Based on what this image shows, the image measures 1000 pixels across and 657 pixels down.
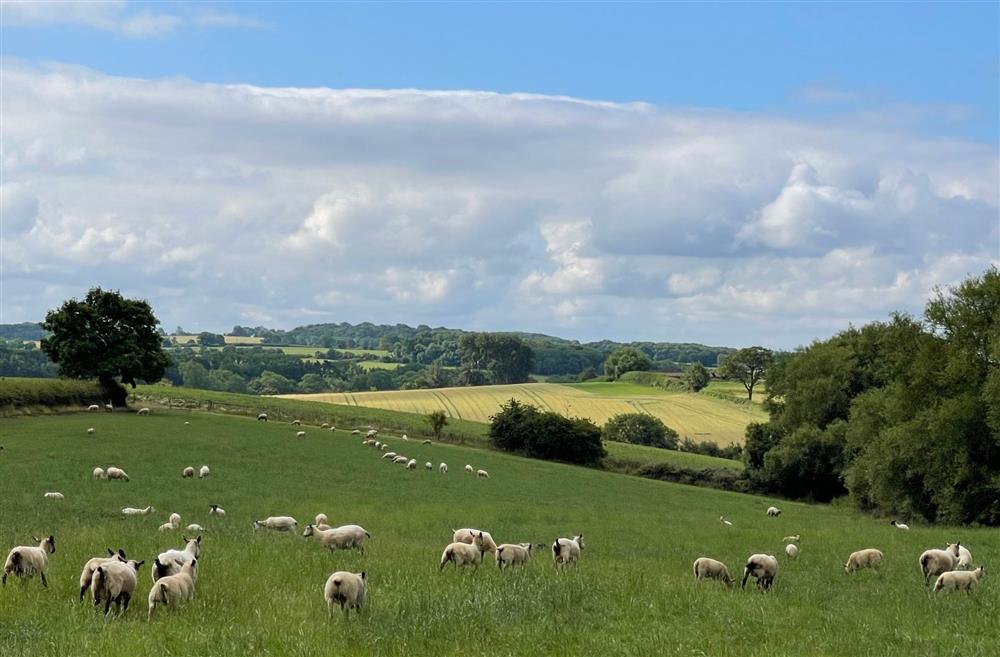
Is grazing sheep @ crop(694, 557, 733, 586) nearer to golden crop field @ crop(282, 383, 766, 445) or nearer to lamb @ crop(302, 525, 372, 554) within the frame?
lamb @ crop(302, 525, 372, 554)

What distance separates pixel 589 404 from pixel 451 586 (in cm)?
12548

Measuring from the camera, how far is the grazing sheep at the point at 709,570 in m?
20.7

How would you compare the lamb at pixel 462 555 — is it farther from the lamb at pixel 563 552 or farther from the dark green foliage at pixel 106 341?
the dark green foliage at pixel 106 341

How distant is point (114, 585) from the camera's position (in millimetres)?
13469

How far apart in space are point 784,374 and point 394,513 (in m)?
62.2

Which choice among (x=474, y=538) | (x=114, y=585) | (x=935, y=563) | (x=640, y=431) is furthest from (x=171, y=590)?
(x=640, y=431)

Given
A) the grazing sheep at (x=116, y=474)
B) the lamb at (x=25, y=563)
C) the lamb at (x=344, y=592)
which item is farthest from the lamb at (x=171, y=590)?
the grazing sheep at (x=116, y=474)

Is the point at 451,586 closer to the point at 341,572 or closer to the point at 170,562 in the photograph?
the point at 341,572

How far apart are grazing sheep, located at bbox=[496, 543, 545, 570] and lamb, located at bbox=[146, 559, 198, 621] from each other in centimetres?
785

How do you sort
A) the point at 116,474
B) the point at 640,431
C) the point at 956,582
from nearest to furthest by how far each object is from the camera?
the point at 956,582 → the point at 116,474 → the point at 640,431

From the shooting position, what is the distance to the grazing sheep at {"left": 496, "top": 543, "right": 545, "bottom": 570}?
67.5 ft

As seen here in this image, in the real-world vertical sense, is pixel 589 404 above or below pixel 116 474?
above

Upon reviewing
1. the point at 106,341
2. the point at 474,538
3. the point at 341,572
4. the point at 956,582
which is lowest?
the point at 474,538

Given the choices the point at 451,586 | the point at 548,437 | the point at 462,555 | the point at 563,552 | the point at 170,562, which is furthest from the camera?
the point at 548,437
